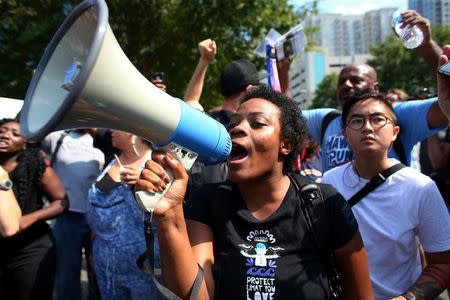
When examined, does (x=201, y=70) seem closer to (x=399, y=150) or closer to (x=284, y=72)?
(x=284, y=72)

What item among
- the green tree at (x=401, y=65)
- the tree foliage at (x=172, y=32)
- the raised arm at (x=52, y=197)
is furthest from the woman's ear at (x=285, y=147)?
the green tree at (x=401, y=65)

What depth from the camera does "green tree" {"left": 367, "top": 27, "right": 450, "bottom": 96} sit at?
3812 cm

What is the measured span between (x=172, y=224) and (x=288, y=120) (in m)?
0.69

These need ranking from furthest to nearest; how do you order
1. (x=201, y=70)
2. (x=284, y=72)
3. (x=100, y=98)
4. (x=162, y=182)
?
(x=284, y=72) < (x=201, y=70) < (x=162, y=182) < (x=100, y=98)

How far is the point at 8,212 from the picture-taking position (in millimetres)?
3150

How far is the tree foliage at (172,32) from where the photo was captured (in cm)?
837

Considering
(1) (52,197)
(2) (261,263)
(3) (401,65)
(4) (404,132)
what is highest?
(4) (404,132)

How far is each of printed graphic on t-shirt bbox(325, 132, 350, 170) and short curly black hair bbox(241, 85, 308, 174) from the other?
1.02 metres

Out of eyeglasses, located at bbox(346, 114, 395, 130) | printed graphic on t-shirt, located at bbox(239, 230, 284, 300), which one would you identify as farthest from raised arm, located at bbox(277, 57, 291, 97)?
printed graphic on t-shirt, located at bbox(239, 230, 284, 300)

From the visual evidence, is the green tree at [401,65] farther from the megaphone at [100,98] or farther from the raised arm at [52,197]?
the megaphone at [100,98]

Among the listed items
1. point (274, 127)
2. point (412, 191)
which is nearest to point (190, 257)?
point (274, 127)

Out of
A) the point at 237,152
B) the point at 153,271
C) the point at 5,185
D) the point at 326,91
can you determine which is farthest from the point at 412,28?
the point at 326,91

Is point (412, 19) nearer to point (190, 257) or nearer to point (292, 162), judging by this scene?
point (292, 162)

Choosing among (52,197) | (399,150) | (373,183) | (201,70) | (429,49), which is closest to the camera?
(373,183)
